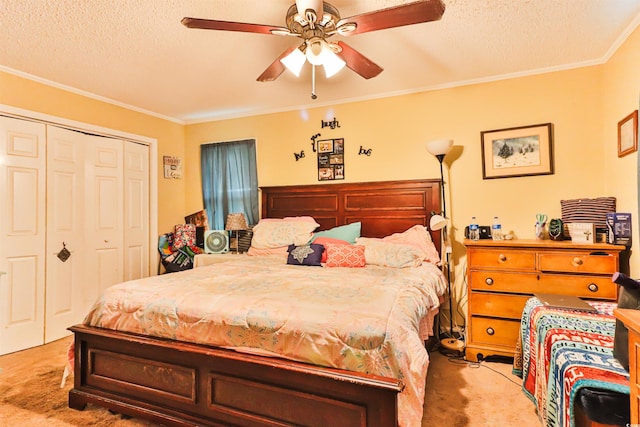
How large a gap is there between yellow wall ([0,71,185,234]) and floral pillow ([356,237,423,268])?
2.87 metres

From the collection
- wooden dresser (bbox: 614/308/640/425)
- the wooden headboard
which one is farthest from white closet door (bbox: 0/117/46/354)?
wooden dresser (bbox: 614/308/640/425)

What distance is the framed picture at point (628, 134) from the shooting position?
2.31 m

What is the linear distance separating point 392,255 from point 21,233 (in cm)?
336

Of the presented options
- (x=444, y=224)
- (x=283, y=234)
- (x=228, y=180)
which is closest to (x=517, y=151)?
(x=444, y=224)

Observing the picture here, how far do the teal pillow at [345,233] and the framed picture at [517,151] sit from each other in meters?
1.35

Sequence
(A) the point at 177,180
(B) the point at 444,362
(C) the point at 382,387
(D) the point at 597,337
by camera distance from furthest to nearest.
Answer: (A) the point at 177,180, (B) the point at 444,362, (D) the point at 597,337, (C) the point at 382,387

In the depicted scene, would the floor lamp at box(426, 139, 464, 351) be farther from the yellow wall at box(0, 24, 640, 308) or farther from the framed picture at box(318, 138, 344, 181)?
the framed picture at box(318, 138, 344, 181)

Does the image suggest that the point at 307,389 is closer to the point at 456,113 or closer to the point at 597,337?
the point at 597,337

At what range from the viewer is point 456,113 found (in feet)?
11.2

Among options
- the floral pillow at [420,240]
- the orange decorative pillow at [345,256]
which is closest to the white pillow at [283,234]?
the orange decorative pillow at [345,256]

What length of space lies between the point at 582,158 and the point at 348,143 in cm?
221

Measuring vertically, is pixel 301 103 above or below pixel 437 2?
above

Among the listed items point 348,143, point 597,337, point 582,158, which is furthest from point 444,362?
point 348,143

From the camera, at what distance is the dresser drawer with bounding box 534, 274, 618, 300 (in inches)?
96.3
